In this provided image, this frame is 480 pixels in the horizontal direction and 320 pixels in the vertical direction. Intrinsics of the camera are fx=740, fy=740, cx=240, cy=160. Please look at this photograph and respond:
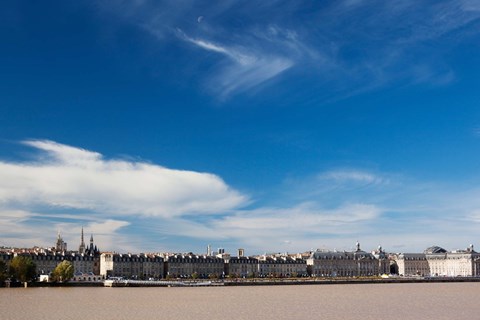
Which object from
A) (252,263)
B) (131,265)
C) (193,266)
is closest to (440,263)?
(252,263)

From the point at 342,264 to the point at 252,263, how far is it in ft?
91.1

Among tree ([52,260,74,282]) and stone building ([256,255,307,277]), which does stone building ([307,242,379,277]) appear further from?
tree ([52,260,74,282])

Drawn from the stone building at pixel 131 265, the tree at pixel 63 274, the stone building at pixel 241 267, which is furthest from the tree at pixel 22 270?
the stone building at pixel 241 267

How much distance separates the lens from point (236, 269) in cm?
15400

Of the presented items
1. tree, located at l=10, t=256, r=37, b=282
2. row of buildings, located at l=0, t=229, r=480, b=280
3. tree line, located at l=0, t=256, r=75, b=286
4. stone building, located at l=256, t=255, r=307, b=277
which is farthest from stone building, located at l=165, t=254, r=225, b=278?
tree, located at l=10, t=256, r=37, b=282

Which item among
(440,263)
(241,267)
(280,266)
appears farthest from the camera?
(440,263)

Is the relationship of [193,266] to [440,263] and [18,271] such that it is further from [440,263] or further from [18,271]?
[440,263]

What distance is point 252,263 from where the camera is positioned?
157 metres

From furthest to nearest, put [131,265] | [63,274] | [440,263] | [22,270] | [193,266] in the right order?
[440,263] < [193,266] < [131,265] < [63,274] < [22,270]

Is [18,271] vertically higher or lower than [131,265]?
lower

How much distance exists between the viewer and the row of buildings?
135 metres

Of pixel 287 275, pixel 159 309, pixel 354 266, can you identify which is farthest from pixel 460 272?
pixel 159 309

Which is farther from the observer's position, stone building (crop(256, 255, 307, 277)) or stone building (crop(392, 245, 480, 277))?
stone building (crop(392, 245, 480, 277))

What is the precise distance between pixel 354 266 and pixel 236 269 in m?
36.1
